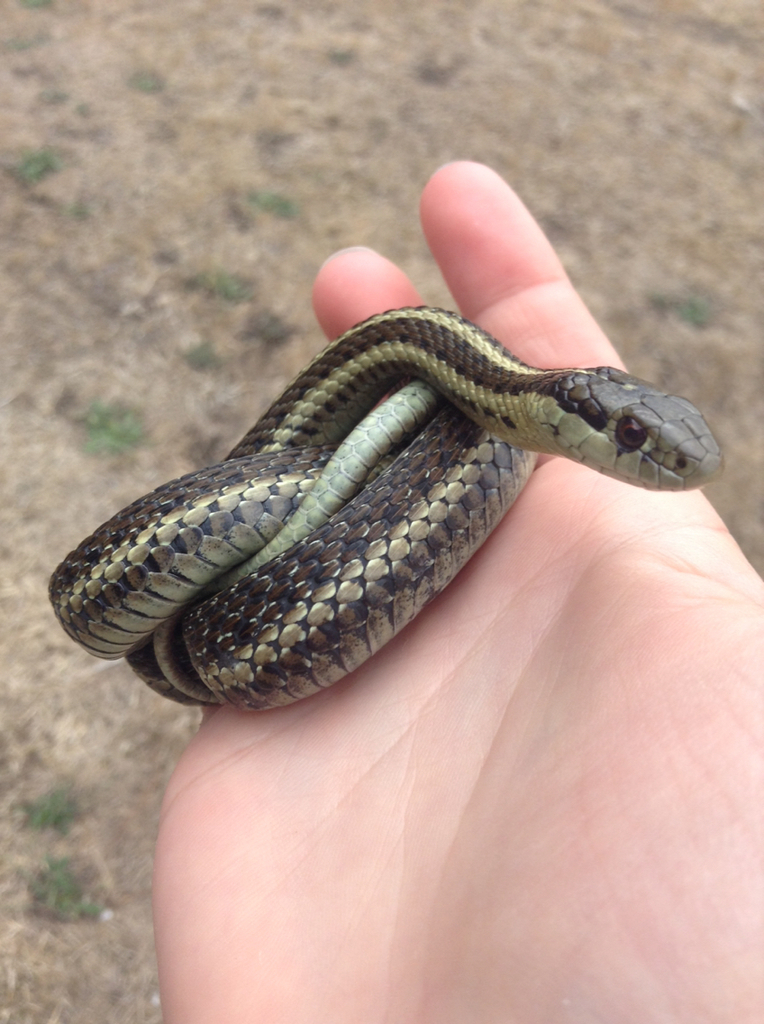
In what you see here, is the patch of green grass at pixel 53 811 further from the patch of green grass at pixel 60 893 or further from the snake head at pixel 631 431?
the snake head at pixel 631 431

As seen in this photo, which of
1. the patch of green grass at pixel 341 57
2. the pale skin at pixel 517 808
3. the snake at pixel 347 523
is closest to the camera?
the pale skin at pixel 517 808

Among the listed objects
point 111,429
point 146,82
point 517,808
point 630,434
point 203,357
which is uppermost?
point 630,434

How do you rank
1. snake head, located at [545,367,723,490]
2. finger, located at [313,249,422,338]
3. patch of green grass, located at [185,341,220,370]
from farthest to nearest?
patch of green grass, located at [185,341,220,370] < finger, located at [313,249,422,338] < snake head, located at [545,367,723,490]

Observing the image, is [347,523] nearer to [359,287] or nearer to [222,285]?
[359,287]

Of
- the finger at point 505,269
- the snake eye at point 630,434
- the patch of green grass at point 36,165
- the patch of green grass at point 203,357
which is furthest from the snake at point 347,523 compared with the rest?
the patch of green grass at point 36,165

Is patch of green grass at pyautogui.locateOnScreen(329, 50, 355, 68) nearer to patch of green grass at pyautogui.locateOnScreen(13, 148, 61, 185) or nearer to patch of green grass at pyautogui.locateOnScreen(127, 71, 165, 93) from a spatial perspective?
patch of green grass at pyautogui.locateOnScreen(127, 71, 165, 93)

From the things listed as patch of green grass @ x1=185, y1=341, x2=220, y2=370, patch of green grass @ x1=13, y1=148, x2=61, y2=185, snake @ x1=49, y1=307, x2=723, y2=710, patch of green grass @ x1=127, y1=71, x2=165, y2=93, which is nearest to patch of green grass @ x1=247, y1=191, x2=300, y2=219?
patch of green grass @ x1=185, y1=341, x2=220, y2=370

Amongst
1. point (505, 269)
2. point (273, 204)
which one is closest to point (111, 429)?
point (273, 204)
